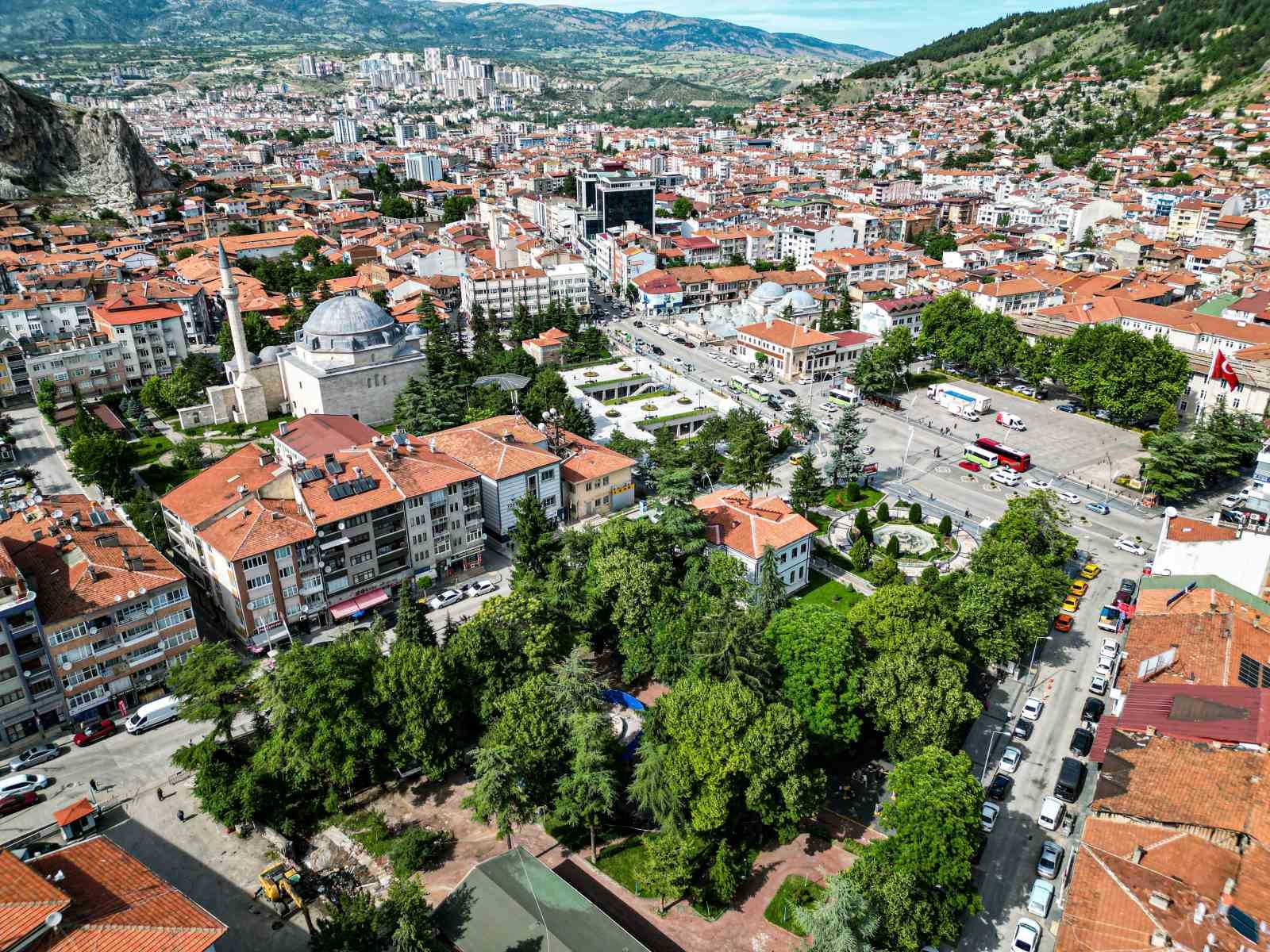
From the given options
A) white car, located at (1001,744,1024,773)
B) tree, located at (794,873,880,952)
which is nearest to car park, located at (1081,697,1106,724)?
white car, located at (1001,744,1024,773)

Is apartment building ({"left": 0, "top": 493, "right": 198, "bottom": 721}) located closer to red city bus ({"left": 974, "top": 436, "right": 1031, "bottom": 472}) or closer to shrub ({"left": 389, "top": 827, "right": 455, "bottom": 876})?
shrub ({"left": 389, "top": 827, "right": 455, "bottom": 876})

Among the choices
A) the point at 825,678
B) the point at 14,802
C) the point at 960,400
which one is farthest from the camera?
the point at 960,400

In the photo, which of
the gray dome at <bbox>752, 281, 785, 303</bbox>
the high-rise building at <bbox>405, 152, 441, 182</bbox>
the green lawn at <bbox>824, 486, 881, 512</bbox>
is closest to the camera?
the green lawn at <bbox>824, 486, 881, 512</bbox>

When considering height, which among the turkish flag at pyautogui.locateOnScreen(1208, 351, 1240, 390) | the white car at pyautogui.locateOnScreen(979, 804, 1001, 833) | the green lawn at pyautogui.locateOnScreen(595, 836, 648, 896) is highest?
the turkish flag at pyautogui.locateOnScreen(1208, 351, 1240, 390)

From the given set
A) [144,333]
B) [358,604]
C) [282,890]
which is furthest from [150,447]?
[282,890]

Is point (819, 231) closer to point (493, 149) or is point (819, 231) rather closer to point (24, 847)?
point (24, 847)

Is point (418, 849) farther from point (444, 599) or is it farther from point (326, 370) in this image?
point (326, 370)
